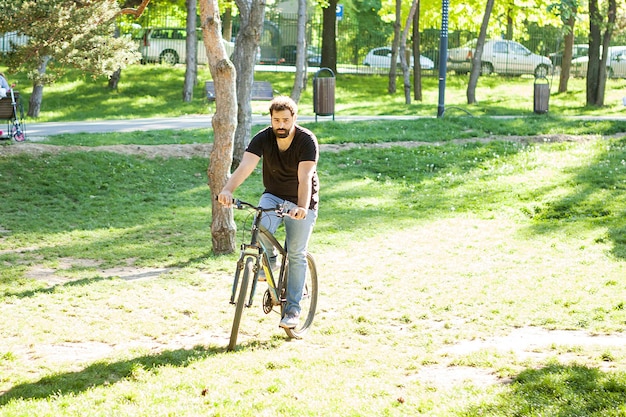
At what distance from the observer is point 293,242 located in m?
6.29

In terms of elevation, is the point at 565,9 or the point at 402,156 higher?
the point at 565,9

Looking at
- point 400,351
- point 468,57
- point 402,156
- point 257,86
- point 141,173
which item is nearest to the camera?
point 400,351

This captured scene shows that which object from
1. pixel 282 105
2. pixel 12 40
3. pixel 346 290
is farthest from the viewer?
pixel 12 40

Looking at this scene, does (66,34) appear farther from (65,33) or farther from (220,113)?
(220,113)

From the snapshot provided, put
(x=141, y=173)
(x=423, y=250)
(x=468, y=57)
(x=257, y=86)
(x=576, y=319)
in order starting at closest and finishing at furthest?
(x=576, y=319) → (x=423, y=250) → (x=141, y=173) → (x=257, y=86) → (x=468, y=57)

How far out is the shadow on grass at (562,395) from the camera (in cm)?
480

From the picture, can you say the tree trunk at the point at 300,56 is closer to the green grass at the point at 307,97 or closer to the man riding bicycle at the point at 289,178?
the green grass at the point at 307,97

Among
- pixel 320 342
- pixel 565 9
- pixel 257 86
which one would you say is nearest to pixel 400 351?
pixel 320 342

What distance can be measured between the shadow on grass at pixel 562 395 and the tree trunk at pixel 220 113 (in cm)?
515

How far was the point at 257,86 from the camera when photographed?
23.2 m

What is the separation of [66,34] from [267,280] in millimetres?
5590

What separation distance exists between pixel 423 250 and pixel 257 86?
13541 mm

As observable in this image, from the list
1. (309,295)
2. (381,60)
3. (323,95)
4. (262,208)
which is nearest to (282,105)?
(262,208)

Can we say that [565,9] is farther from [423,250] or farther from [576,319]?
[576,319]
